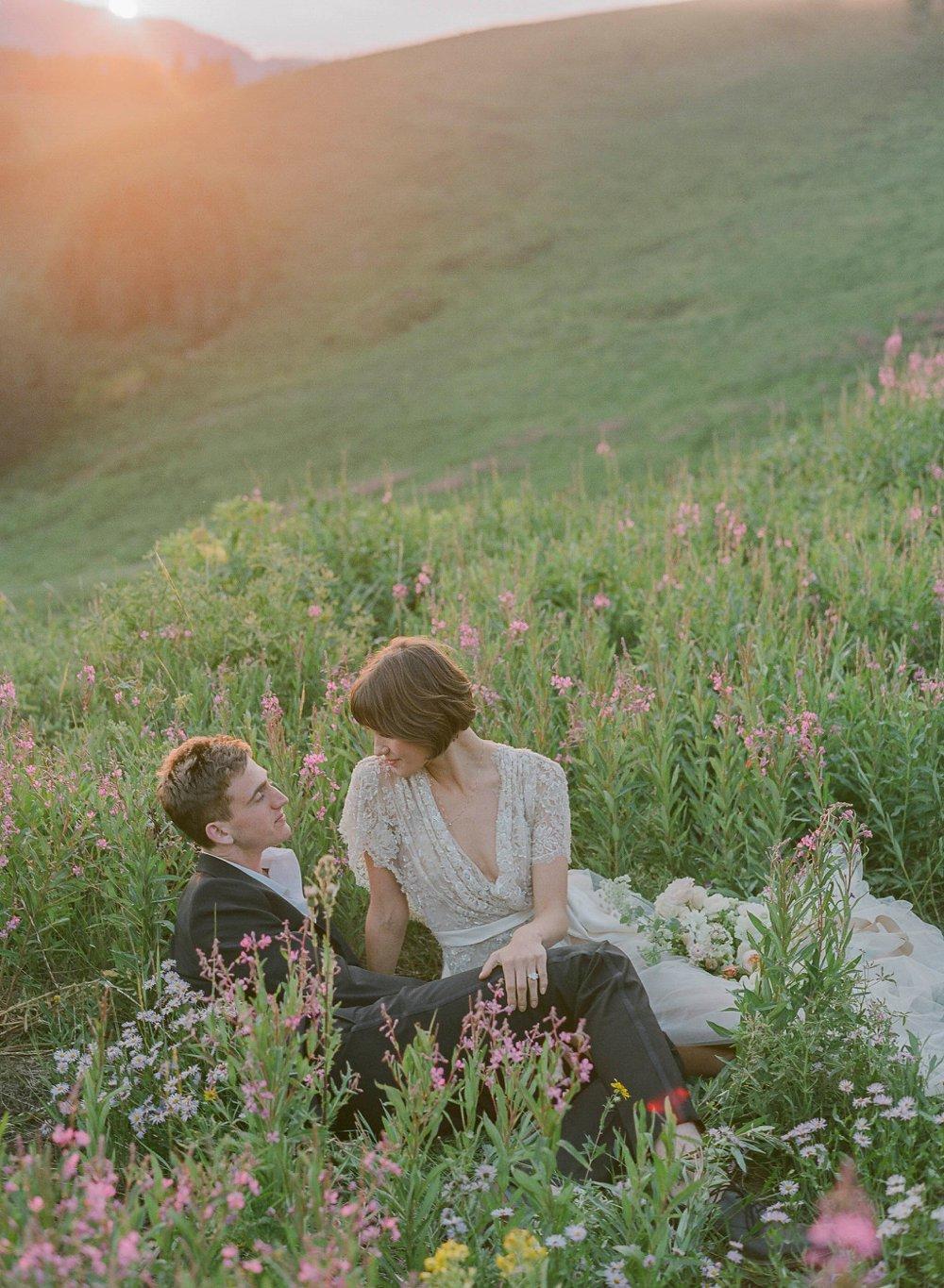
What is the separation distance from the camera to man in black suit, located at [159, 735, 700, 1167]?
356 centimetres

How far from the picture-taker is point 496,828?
440 cm

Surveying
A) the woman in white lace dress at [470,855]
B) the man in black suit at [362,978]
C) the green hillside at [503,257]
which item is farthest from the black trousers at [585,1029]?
the green hillside at [503,257]

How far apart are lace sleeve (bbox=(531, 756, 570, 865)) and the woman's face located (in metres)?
0.45

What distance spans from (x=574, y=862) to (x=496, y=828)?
1.11 metres

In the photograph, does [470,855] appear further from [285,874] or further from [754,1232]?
[754,1232]

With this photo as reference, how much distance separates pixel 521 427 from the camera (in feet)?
80.0

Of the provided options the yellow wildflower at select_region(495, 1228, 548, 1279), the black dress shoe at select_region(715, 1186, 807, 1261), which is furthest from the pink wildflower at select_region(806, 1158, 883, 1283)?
the yellow wildflower at select_region(495, 1228, 548, 1279)

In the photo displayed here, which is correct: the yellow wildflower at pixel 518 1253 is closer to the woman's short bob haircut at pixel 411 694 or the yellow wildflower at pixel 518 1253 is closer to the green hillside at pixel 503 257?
the woman's short bob haircut at pixel 411 694

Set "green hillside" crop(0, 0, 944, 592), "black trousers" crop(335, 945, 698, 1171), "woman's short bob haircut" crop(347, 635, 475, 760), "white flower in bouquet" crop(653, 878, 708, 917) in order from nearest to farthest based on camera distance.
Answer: "black trousers" crop(335, 945, 698, 1171), "woman's short bob haircut" crop(347, 635, 475, 760), "white flower in bouquet" crop(653, 878, 708, 917), "green hillside" crop(0, 0, 944, 592)

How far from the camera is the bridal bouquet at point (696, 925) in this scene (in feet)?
14.7

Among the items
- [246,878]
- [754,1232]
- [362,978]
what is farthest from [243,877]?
[754,1232]

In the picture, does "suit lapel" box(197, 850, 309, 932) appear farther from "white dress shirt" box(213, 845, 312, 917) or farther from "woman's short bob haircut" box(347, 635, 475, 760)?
"woman's short bob haircut" box(347, 635, 475, 760)

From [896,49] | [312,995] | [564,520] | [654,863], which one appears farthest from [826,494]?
[896,49]

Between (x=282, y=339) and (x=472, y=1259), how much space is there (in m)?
33.1
